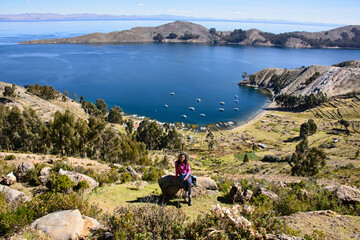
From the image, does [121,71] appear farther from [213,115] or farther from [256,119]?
[256,119]

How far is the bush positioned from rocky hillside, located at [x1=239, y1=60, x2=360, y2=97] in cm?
14503

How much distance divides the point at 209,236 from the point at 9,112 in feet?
143

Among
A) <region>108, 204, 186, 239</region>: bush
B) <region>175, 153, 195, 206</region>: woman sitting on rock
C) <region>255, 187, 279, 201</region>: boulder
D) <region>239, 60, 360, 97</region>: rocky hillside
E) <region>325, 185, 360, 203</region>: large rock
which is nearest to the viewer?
<region>108, 204, 186, 239</region>: bush

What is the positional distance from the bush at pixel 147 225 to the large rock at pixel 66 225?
35.7 inches

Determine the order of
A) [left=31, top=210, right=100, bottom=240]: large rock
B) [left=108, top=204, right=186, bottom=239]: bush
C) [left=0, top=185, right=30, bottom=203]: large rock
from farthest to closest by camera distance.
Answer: [left=0, top=185, right=30, bottom=203]: large rock
[left=31, top=210, right=100, bottom=240]: large rock
[left=108, top=204, right=186, bottom=239]: bush

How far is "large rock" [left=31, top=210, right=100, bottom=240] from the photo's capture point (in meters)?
7.43

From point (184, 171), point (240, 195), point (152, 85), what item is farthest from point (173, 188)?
point (152, 85)

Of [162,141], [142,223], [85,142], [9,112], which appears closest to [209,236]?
[142,223]

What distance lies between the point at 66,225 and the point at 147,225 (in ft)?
9.53

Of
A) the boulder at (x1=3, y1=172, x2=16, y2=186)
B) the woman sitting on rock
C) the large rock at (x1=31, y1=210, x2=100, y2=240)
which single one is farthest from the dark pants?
the boulder at (x1=3, y1=172, x2=16, y2=186)

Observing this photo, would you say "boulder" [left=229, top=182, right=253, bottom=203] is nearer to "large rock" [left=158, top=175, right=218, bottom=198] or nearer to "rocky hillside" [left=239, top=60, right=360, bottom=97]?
"large rock" [left=158, top=175, right=218, bottom=198]

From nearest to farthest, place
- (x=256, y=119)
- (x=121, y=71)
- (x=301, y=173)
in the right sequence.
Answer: (x=301, y=173) → (x=256, y=119) → (x=121, y=71)

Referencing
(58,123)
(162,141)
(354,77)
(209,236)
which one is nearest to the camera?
(209,236)

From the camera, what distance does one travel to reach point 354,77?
124m
